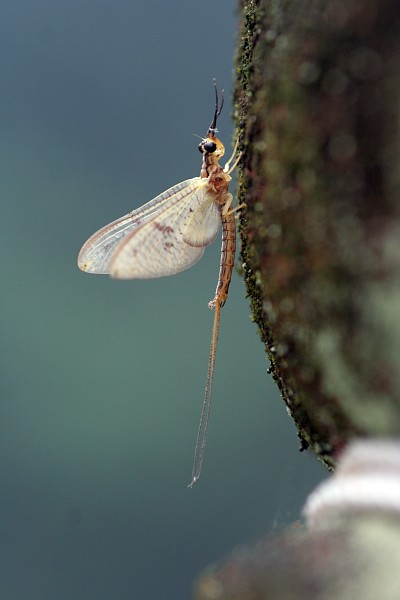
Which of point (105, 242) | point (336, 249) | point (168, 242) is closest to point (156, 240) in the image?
point (168, 242)

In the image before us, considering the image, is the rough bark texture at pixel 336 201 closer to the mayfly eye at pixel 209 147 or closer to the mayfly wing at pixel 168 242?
the mayfly wing at pixel 168 242

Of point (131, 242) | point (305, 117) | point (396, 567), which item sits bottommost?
point (396, 567)

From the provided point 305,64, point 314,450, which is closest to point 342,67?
point 305,64

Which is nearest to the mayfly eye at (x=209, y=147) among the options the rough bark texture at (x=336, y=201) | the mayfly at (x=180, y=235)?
the mayfly at (x=180, y=235)

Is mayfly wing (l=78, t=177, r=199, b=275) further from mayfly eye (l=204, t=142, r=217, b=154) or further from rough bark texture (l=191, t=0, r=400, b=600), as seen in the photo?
rough bark texture (l=191, t=0, r=400, b=600)

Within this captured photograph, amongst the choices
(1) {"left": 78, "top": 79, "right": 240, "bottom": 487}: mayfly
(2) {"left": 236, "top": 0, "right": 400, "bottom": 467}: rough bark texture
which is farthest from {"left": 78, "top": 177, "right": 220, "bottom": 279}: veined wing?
(2) {"left": 236, "top": 0, "right": 400, "bottom": 467}: rough bark texture

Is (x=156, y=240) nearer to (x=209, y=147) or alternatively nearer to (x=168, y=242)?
(x=168, y=242)

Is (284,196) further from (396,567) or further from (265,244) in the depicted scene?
(396,567)
